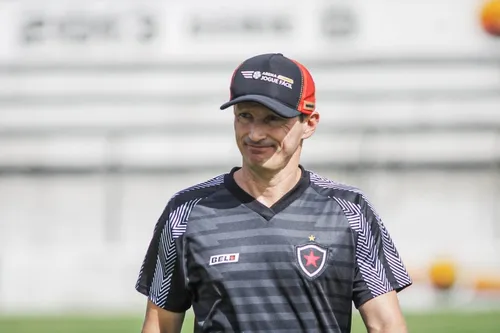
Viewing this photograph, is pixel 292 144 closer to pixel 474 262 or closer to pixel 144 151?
pixel 474 262

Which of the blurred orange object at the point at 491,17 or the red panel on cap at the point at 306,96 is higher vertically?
the blurred orange object at the point at 491,17

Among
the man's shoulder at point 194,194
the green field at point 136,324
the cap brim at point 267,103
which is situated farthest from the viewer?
the green field at point 136,324

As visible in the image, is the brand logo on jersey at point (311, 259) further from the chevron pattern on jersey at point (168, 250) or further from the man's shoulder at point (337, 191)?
the chevron pattern on jersey at point (168, 250)

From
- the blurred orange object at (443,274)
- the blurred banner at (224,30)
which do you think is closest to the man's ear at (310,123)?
the blurred orange object at (443,274)

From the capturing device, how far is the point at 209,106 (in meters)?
22.0

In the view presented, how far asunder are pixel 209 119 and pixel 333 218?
17.7 m

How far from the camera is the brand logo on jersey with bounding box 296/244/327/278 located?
14.0ft

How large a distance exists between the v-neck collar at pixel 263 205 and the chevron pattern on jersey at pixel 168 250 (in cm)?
12

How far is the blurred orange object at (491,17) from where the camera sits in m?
21.5

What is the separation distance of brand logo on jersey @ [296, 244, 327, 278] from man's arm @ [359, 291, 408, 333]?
9.7 inches

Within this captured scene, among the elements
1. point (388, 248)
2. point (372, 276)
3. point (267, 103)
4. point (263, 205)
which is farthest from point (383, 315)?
point (267, 103)

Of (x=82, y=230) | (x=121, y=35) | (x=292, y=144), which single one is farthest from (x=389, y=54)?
(x=292, y=144)

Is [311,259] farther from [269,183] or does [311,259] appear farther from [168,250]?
[168,250]

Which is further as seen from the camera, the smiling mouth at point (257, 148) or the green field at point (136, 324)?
the green field at point (136, 324)
